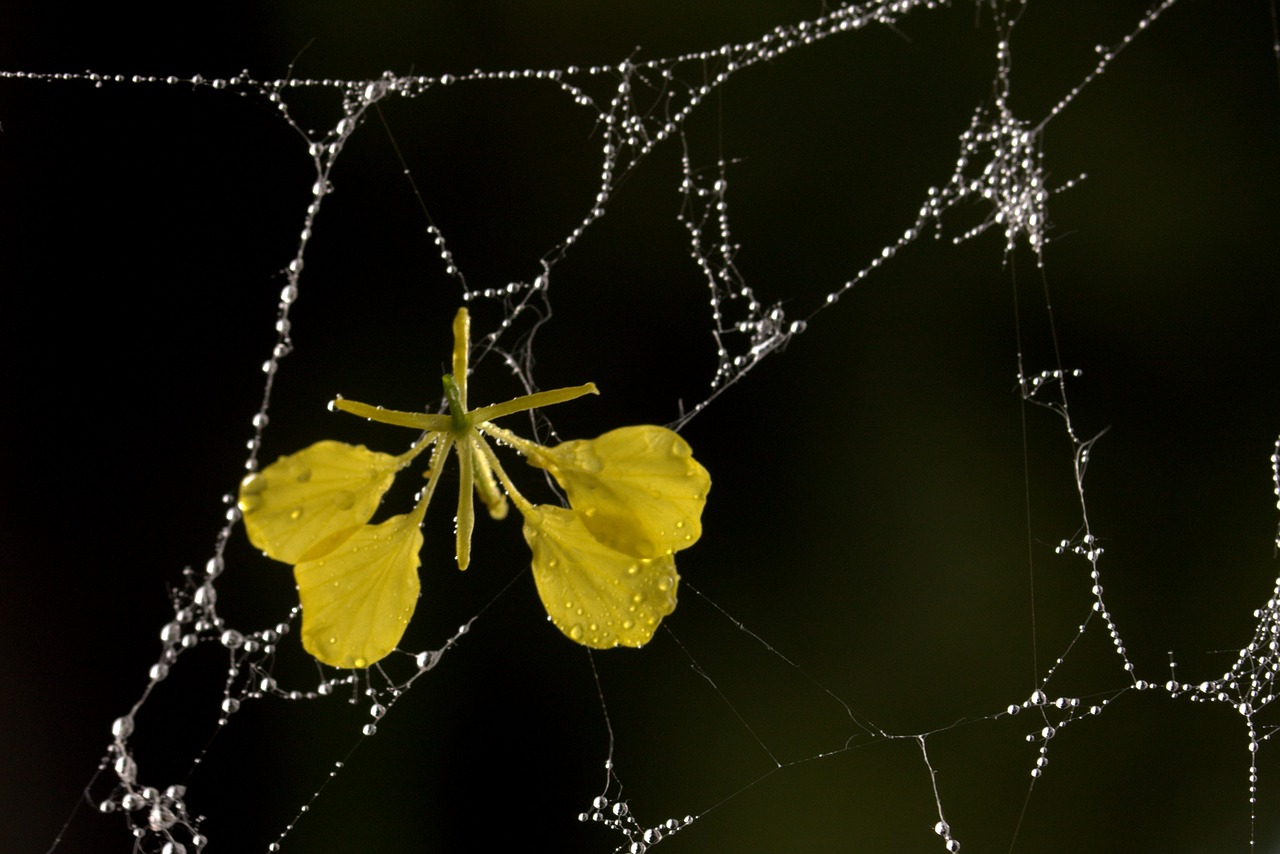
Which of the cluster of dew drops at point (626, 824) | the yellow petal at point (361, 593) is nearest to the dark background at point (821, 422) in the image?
the cluster of dew drops at point (626, 824)

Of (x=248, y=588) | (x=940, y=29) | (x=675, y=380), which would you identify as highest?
(x=940, y=29)

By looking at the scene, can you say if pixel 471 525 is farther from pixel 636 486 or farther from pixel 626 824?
pixel 626 824

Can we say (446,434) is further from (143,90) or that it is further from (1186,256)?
(1186,256)

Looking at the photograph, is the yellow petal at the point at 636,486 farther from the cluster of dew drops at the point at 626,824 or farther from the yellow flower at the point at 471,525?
the cluster of dew drops at the point at 626,824

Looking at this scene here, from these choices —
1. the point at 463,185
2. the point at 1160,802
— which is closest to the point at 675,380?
the point at 463,185

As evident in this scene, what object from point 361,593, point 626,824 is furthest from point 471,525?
point 626,824

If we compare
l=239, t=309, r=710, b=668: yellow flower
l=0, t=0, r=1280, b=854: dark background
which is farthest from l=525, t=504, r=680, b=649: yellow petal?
l=0, t=0, r=1280, b=854: dark background

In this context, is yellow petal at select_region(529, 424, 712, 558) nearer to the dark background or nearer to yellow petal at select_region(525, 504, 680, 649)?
yellow petal at select_region(525, 504, 680, 649)

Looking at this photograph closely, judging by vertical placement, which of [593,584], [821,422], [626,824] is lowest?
[626,824]
